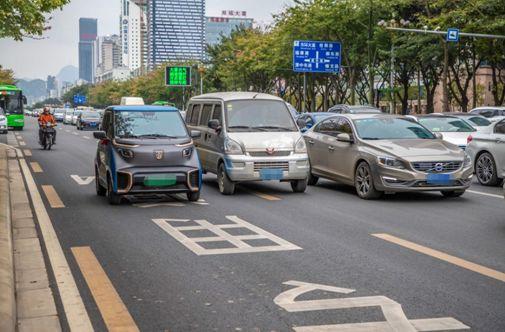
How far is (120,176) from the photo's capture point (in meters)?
11.2

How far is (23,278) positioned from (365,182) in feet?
24.0

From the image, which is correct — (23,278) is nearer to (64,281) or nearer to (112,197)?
(64,281)

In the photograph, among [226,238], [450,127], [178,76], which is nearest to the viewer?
[226,238]

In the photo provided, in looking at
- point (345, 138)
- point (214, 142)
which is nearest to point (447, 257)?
point (345, 138)

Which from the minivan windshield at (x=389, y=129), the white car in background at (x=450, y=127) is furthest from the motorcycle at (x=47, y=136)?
the minivan windshield at (x=389, y=129)

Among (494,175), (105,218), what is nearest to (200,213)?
(105,218)

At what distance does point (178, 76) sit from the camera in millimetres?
67875

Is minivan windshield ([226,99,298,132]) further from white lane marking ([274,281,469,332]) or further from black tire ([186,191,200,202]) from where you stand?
white lane marking ([274,281,469,332])

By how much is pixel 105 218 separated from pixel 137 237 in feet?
5.49

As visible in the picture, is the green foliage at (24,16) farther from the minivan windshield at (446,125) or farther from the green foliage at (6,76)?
the green foliage at (6,76)

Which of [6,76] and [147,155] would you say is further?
[6,76]

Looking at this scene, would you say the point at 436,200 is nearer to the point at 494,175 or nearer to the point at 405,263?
the point at 494,175

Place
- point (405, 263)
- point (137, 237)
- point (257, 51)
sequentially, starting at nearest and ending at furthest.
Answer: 1. point (405, 263)
2. point (137, 237)
3. point (257, 51)

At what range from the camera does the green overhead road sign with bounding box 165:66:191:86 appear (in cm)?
6762
